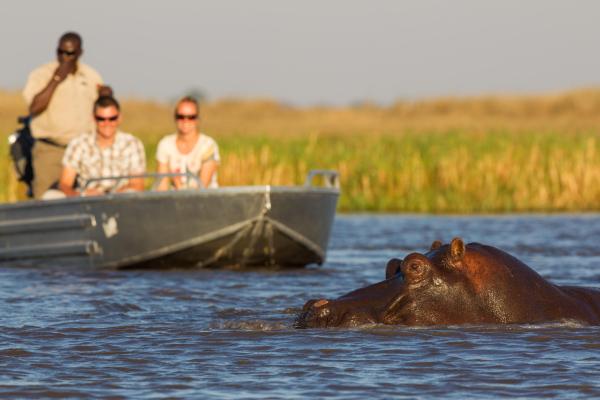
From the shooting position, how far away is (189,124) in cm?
1065

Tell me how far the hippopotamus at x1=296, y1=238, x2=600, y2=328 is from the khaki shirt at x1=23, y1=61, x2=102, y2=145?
5.55 metres

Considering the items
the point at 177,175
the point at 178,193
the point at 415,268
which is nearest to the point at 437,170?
the point at 178,193

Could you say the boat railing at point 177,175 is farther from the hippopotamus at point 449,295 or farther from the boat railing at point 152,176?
the hippopotamus at point 449,295

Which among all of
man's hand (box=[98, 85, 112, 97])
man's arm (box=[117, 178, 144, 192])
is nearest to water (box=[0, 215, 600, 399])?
man's arm (box=[117, 178, 144, 192])

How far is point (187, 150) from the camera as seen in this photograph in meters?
10.8

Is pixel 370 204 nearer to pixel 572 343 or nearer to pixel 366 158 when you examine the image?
pixel 366 158

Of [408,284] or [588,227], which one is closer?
[408,284]

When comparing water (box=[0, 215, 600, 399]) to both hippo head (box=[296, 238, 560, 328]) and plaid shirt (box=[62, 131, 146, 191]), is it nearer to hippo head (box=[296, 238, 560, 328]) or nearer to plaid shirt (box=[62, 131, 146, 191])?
hippo head (box=[296, 238, 560, 328])

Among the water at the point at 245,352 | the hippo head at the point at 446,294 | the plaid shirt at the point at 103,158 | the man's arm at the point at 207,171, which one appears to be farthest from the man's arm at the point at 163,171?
the hippo head at the point at 446,294

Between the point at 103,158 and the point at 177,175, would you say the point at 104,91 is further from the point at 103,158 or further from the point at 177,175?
the point at 177,175

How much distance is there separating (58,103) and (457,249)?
236 inches

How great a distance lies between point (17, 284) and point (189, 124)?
2079 millimetres

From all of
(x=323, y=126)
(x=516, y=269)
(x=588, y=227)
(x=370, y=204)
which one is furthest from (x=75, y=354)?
(x=323, y=126)

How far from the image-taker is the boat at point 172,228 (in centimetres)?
1030
